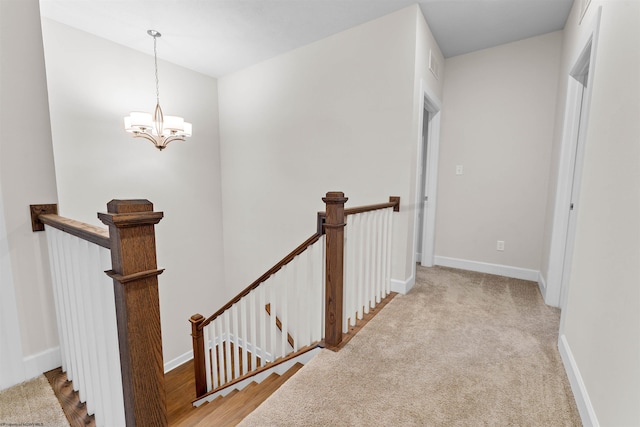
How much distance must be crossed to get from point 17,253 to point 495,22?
3.80m

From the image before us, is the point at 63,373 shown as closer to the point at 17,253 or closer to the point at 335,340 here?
the point at 17,253

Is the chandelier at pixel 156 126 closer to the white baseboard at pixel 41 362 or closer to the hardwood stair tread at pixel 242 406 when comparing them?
the white baseboard at pixel 41 362

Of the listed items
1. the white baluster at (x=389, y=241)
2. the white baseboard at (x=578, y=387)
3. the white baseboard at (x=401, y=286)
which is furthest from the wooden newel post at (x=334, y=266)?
the white baseboard at (x=578, y=387)

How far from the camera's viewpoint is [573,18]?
2254 mm

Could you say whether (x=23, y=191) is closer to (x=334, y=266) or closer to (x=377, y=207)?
(x=334, y=266)

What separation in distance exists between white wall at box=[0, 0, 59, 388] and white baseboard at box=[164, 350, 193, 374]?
2796 mm

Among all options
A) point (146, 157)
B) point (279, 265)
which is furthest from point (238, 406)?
point (146, 157)

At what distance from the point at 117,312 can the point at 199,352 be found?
220 cm

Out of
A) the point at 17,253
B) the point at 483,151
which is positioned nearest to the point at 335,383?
the point at 17,253

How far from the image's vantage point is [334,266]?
177 cm

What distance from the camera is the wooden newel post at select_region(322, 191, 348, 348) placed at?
173cm

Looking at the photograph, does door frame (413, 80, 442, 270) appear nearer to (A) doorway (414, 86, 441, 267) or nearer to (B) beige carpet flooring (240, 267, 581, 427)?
(A) doorway (414, 86, 441, 267)

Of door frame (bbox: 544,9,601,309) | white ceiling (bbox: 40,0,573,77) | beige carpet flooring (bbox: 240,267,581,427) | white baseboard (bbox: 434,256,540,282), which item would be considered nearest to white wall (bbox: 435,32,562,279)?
white baseboard (bbox: 434,256,540,282)

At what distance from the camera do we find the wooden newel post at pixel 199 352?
2.64 m
